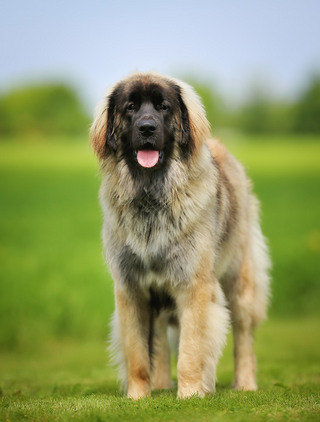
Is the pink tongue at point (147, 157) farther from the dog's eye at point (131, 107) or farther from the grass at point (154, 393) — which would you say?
the grass at point (154, 393)

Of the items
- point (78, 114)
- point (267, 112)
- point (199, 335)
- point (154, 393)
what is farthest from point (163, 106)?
point (267, 112)

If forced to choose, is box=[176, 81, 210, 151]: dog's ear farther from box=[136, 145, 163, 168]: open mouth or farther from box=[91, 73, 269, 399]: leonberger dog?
box=[136, 145, 163, 168]: open mouth

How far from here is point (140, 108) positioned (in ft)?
15.6

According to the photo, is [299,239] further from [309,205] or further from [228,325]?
[228,325]

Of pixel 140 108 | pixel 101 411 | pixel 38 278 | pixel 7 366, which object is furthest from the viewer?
pixel 38 278

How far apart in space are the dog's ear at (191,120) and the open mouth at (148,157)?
252 mm

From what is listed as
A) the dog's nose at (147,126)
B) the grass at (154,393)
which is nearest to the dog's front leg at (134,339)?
the grass at (154,393)

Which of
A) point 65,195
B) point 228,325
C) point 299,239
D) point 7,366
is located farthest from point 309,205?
point 228,325

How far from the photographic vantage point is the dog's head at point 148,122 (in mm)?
4680

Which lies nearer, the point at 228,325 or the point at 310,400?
the point at 310,400

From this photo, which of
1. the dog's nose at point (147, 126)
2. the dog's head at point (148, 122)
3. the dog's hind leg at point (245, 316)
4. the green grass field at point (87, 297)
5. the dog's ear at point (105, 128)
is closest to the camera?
the green grass field at point (87, 297)

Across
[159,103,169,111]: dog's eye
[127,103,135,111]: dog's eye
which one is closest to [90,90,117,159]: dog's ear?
[127,103,135,111]: dog's eye

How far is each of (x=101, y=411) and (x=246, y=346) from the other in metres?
2.23

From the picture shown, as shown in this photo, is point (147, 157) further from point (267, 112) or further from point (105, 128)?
point (267, 112)
